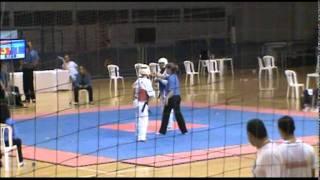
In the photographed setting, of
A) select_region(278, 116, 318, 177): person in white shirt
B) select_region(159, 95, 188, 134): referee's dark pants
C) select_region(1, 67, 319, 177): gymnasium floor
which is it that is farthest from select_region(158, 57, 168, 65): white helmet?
select_region(159, 95, 188, 134): referee's dark pants

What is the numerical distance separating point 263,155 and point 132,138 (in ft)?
23.8

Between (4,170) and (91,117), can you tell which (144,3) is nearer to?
(91,117)

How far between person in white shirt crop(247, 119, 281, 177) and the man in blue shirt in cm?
223

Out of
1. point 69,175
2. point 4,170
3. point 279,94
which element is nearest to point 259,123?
point 69,175

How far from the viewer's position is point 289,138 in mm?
4090

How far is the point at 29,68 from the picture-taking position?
17.9 feet

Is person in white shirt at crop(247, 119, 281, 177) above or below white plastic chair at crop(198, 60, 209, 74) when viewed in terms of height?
below

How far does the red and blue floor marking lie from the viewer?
9.47 meters

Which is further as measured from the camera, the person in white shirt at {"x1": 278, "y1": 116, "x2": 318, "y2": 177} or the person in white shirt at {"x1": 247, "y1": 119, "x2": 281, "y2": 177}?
the person in white shirt at {"x1": 278, "y1": 116, "x2": 318, "y2": 177}

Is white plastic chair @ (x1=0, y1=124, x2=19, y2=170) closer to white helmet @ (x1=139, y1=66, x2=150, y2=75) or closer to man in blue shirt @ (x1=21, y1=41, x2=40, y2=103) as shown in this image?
man in blue shirt @ (x1=21, y1=41, x2=40, y2=103)

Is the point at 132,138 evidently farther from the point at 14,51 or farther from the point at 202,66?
the point at 202,66

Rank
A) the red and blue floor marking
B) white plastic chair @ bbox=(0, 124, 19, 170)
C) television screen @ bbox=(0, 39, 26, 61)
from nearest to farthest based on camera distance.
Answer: television screen @ bbox=(0, 39, 26, 61) → white plastic chair @ bbox=(0, 124, 19, 170) → the red and blue floor marking

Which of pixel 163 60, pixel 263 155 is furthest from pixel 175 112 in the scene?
pixel 263 155

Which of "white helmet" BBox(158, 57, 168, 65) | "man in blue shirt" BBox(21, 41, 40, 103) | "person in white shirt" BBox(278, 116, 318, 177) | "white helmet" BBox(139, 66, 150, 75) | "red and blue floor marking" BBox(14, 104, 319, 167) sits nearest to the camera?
"person in white shirt" BBox(278, 116, 318, 177)
